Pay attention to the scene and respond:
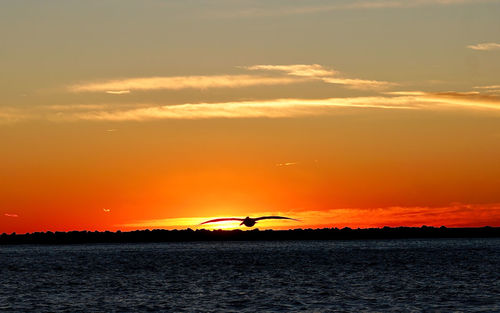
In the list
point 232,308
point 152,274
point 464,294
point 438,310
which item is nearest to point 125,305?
point 232,308

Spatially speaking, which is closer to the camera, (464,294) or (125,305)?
(125,305)

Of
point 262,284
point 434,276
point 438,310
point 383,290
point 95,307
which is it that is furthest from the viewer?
point 434,276

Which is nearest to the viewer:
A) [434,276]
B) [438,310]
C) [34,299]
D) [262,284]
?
[438,310]

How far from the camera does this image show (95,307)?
218ft

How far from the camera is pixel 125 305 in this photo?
222 ft

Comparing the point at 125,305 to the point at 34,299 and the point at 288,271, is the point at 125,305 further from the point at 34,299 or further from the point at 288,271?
the point at 288,271

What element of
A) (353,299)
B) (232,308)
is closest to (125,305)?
Answer: (232,308)

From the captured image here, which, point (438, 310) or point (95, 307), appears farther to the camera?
point (95, 307)

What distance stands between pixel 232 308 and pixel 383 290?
18.8 meters

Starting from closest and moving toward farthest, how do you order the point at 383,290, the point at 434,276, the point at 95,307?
the point at 95,307
the point at 383,290
the point at 434,276

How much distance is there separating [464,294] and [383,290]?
724 cm

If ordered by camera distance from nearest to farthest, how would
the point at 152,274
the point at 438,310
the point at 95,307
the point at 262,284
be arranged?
the point at 438,310 < the point at 95,307 < the point at 262,284 < the point at 152,274

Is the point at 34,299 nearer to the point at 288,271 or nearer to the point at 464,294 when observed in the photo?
the point at 464,294

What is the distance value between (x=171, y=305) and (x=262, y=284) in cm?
2070
